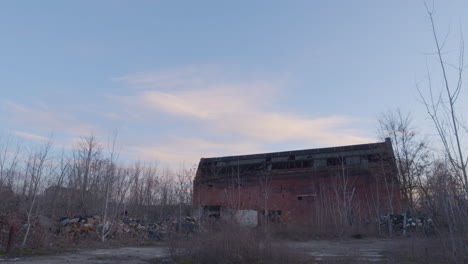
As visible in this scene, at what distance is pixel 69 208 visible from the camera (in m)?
20.1

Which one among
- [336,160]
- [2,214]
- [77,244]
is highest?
[336,160]

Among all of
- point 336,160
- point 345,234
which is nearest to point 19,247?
point 345,234

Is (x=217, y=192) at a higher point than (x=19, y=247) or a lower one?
higher

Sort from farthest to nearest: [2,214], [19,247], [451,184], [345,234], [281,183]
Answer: [281,183], [345,234], [2,214], [19,247], [451,184]

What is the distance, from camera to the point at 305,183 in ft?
90.3

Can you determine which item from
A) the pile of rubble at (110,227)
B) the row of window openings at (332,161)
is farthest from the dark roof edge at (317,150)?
the pile of rubble at (110,227)

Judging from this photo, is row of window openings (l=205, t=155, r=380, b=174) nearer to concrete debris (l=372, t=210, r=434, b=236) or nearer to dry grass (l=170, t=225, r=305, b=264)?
concrete debris (l=372, t=210, r=434, b=236)

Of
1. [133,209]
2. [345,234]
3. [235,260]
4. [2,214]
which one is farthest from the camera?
[133,209]

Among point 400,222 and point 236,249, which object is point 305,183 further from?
point 236,249

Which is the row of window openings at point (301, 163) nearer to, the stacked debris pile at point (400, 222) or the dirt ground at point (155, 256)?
the stacked debris pile at point (400, 222)

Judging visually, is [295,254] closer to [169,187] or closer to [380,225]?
[380,225]

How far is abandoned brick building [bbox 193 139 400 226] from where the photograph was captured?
24516 millimetres

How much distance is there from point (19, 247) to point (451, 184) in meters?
A: 13.5

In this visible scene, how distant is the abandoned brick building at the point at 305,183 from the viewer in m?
24.5
